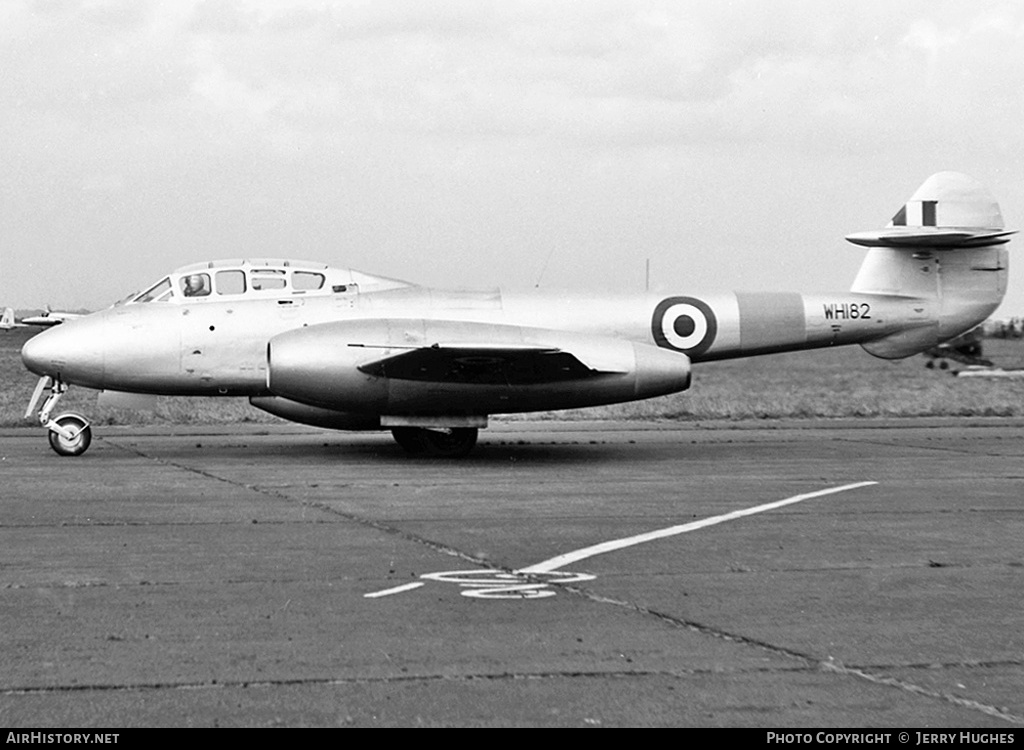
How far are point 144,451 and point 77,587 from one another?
391 inches

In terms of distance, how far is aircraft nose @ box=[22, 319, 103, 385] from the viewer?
1598 cm

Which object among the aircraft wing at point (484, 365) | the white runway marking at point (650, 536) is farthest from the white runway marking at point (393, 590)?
the aircraft wing at point (484, 365)

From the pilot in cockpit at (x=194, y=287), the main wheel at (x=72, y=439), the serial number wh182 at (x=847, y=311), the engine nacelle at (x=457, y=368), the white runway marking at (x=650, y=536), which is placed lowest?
the white runway marking at (x=650, y=536)

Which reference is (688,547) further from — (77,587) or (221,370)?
(221,370)

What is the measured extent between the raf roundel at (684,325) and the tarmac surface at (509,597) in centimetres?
338

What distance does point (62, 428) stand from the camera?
16312 mm

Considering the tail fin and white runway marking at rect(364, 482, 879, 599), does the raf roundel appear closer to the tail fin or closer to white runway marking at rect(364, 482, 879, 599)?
the tail fin

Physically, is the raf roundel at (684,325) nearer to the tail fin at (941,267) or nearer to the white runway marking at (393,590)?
the tail fin at (941,267)

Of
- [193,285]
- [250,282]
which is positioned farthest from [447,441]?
[193,285]

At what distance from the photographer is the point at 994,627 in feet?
21.8

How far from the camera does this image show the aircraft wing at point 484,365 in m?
15.4

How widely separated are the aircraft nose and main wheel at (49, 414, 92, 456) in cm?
61

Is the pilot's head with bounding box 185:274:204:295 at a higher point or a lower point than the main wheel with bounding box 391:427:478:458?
higher

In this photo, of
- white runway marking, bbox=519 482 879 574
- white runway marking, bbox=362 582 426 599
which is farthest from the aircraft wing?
white runway marking, bbox=362 582 426 599
